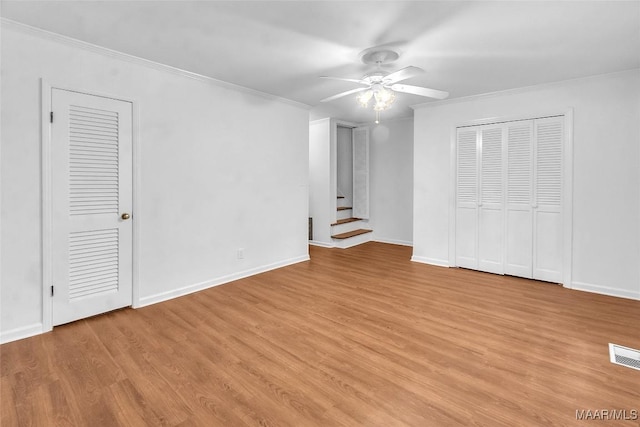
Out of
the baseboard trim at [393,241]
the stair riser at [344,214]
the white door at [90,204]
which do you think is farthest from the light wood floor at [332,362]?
the stair riser at [344,214]

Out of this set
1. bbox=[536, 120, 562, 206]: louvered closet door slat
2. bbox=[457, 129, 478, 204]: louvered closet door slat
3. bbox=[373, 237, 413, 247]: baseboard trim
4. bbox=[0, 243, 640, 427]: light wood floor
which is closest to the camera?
bbox=[0, 243, 640, 427]: light wood floor

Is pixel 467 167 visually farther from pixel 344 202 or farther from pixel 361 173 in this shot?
pixel 344 202

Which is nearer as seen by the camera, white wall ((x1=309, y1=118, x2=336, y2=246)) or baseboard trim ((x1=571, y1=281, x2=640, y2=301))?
baseboard trim ((x1=571, y1=281, x2=640, y2=301))

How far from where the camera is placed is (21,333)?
260 centimetres

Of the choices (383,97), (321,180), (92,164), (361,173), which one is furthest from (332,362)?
(361,173)

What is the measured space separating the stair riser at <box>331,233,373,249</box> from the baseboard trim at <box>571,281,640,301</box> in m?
3.56

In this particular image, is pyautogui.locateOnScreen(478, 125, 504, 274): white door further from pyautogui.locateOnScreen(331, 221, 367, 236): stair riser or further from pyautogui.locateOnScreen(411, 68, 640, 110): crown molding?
pyautogui.locateOnScreen(331, 221, 367, 236): stair riser

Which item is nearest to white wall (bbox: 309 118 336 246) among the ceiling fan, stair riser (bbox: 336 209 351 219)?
stair riser (bbox: 336 209 351 219)

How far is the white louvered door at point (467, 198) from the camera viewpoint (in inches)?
183

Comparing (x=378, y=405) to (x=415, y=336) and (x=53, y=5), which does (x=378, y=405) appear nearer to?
(x=415, y=336)

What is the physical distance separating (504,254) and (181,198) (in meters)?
4.27

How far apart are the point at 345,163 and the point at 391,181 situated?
3.87ft

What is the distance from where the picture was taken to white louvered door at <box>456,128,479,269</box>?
465cm

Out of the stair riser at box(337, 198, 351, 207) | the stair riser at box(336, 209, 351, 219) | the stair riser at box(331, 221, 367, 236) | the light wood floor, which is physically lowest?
the light wood floor
